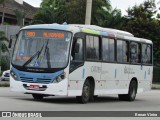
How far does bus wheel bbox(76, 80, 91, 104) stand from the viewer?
20.3 metres

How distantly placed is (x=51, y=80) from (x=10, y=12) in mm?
56183

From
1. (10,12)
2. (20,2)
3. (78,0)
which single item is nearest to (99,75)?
(78,0)

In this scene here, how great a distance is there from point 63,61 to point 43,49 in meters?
0.88

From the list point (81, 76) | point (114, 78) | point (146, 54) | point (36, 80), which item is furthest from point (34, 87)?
point (146, 54)

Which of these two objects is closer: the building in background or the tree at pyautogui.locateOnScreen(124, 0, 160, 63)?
the tree at pyautogui.locateOnScreen(124, 0, 160, 63)

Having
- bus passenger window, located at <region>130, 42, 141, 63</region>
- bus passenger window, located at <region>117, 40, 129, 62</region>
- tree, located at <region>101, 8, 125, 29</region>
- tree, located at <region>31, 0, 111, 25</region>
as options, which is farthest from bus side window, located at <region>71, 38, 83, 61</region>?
tree, located at <region>31, 0, 111, 25</region>

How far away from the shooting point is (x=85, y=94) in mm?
20469

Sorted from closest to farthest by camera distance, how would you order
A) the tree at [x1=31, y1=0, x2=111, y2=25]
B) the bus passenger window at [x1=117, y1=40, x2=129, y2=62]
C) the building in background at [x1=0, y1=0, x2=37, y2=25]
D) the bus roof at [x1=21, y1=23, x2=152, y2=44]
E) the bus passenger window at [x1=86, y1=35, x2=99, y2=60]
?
1. the bus roof at [x1=21, y1=23, x2=152, y2=44]
2. the bus passenger window at [x1=86, y1=35, x2=99, y2=60]
3. the bus passenger window at [x1=117, y1=40, x2=129, y2=62]
4. the tree at [x1=31, y1=0, x2=111, y2=25]
5. the building in background at [x1=0, y1=0, x2=37, y2=25]

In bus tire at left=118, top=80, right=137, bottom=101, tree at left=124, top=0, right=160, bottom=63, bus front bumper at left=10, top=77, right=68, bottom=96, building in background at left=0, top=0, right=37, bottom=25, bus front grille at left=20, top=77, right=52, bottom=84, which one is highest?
building in background at left=0, top=0, right=37, bottom=25

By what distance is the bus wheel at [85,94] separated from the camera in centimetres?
2027

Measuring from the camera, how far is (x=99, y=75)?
70.5 ft

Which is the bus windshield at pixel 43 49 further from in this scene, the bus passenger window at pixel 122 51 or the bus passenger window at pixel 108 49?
the bus passenger window at pixel 122 51

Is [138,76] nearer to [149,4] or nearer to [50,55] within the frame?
[50,55]

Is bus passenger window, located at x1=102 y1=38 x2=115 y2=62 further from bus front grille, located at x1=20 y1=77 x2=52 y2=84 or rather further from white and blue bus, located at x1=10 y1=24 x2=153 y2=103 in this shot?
bus front grille, located at x1=20 y1=77 x2=52 y2=84
